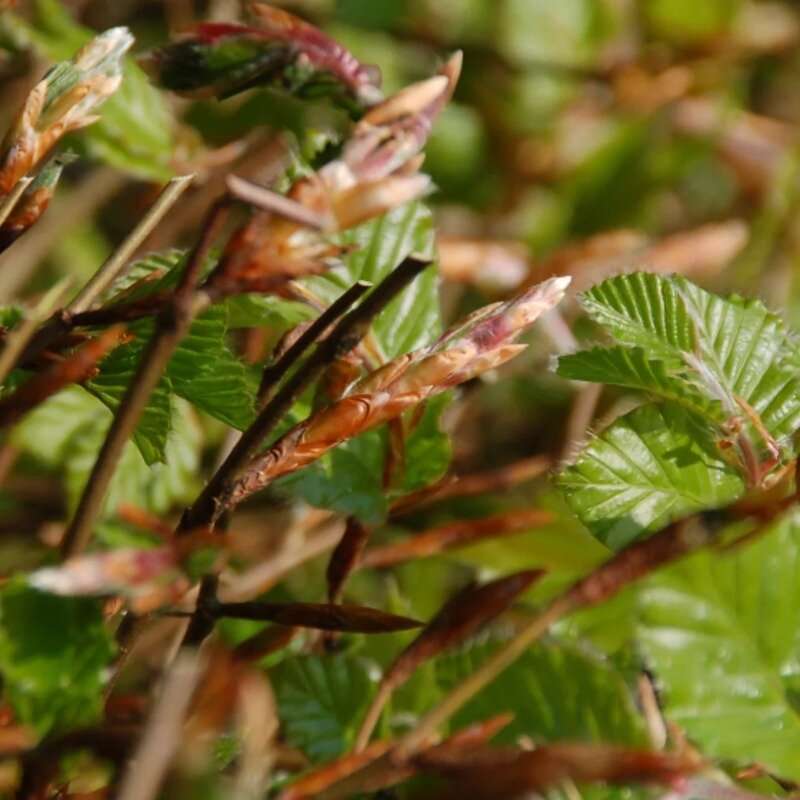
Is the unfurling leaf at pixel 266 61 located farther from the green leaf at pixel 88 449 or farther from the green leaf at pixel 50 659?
the green leaf at pixel 88 449

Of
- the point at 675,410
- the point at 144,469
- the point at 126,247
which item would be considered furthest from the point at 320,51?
the point at 144,469

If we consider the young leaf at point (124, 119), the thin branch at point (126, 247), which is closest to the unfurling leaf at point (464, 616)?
the thin branch at point (126, 247)

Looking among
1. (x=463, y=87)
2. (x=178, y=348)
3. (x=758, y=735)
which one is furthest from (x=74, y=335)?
(x=463, y=87)

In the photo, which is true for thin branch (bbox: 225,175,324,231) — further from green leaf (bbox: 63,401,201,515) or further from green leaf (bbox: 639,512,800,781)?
green leaf (bbox: 63,401,201,515)

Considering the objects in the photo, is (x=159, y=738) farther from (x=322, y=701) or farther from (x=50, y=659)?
(x=322, y=701)

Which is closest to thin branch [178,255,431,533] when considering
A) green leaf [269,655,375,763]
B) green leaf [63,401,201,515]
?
green leaf [269,655,375,763]

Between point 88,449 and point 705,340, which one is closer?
point 705,340
